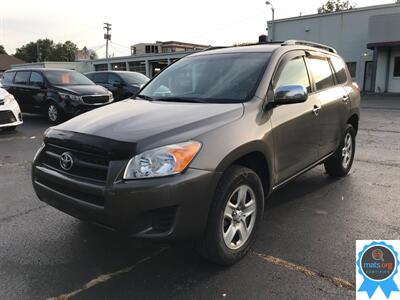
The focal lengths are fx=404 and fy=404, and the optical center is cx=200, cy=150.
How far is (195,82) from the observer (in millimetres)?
4250

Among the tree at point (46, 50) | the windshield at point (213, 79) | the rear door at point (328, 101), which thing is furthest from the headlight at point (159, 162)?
the tree at point (46, 50)

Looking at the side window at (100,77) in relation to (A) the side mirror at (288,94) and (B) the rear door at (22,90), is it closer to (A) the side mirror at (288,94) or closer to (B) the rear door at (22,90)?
(B) the rear door at (22,90)

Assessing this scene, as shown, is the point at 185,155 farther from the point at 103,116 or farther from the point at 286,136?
the point at 286,136

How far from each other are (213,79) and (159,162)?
61.4 inches

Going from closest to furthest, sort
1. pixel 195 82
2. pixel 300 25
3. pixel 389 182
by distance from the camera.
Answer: pixel 195 82 < pixel 389 182 < pixel 300 25

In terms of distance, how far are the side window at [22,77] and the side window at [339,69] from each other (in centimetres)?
1038

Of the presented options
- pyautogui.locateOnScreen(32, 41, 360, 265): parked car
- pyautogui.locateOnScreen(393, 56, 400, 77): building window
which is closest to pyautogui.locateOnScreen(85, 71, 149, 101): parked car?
pyautogui.locateOnScreen(32, 41, 360, 265): parked car

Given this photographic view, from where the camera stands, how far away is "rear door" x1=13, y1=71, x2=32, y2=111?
42.2 ft

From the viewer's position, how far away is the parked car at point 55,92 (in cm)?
1163

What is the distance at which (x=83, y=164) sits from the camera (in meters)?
3.11

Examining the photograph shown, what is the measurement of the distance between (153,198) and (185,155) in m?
0.39

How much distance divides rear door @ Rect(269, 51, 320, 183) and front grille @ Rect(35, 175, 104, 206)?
1705 millimetres

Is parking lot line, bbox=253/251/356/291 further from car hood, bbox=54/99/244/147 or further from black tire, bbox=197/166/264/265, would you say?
car hood, bbox=54/99/244/147

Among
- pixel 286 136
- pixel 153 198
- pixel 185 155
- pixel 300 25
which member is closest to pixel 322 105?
pixel 286 136
